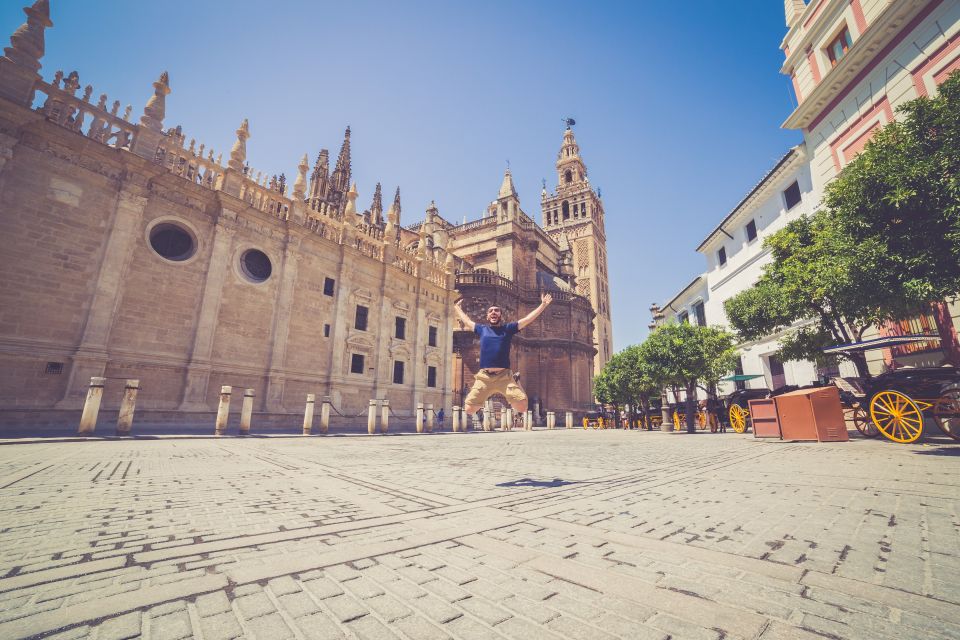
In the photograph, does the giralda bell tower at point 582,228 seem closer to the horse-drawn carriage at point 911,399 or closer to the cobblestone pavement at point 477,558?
the horse-drawn carriage at point 911,399

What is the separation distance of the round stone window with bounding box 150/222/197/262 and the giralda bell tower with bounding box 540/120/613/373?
42.5m

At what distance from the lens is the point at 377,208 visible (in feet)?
120

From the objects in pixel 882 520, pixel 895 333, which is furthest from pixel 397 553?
pixel 895 333

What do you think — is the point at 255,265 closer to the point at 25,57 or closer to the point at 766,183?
the point at 25,57

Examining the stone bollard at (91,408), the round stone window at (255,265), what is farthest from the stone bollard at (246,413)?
the round stone window at (255,265)

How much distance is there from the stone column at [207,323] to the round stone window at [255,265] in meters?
0.86

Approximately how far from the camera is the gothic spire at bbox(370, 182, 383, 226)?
115 feet

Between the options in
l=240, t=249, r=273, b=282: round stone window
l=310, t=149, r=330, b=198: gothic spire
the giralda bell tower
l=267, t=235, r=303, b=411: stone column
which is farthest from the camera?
the giralda bell tower

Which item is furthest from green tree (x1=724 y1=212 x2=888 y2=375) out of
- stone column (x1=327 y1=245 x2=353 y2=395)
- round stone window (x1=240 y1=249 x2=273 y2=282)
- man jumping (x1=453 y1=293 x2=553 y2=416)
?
round stone window (x1=240 y1=249 x2=273 y2=282)

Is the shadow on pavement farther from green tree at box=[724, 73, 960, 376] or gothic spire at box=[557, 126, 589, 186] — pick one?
gothic spire at box=[557, 126, 589, 186]

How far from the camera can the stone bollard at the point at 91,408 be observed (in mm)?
9539

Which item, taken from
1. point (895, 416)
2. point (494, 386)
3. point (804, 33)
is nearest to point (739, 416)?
point (895, 416)

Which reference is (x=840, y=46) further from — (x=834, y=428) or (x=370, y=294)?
(x=370, y=294)

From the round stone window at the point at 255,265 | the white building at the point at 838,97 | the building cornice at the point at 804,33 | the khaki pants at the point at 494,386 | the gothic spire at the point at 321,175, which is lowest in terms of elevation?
the khaki pants at the point at 494,386
